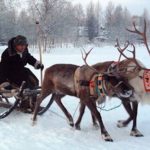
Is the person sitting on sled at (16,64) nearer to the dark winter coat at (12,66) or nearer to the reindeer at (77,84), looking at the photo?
the dark winter coat at (12,66)

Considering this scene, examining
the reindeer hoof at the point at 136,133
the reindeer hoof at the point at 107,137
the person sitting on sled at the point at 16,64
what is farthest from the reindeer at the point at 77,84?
the person sitting on sled at the point at 16,64

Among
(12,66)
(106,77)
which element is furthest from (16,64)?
(106,77)

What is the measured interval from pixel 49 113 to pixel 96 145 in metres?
2.08

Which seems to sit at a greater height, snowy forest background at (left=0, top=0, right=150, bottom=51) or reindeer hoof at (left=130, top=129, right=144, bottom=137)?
reindeer hoof at (left=130, top=129, right=144, bottom=137)

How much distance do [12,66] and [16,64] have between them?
0.30 ft

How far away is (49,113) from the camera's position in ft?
24.5

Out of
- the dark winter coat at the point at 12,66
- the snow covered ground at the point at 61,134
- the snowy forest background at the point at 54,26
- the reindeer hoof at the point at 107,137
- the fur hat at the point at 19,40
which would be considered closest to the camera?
the snow covered ground at the point at 61,134

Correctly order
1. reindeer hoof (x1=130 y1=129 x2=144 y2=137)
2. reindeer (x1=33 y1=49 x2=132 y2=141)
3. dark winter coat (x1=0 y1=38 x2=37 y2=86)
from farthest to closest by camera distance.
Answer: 1. dark winter coat (x1=0 y1=38 x2=37 y2=86)
2. reindeer hoof (x1=130 y1=129 x2=144 y2=137)
3. reindeer (x1=33 y1=49 x2=132 y2=141)

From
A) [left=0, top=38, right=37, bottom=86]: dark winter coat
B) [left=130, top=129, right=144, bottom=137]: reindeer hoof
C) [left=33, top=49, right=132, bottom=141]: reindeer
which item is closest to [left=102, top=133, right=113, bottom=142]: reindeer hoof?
[left=33, top=49, right=132, bottom=141]: reindeer

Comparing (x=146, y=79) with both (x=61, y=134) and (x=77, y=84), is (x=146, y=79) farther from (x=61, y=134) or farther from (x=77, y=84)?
(x=61, y=134)

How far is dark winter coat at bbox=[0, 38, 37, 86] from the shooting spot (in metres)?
7.42

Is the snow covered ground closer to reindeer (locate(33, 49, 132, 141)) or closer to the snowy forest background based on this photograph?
reindeer (locate(33, 49, 132, 141))

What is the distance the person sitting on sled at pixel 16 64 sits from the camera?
7367 millimetres

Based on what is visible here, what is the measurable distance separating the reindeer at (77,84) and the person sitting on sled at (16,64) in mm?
731
